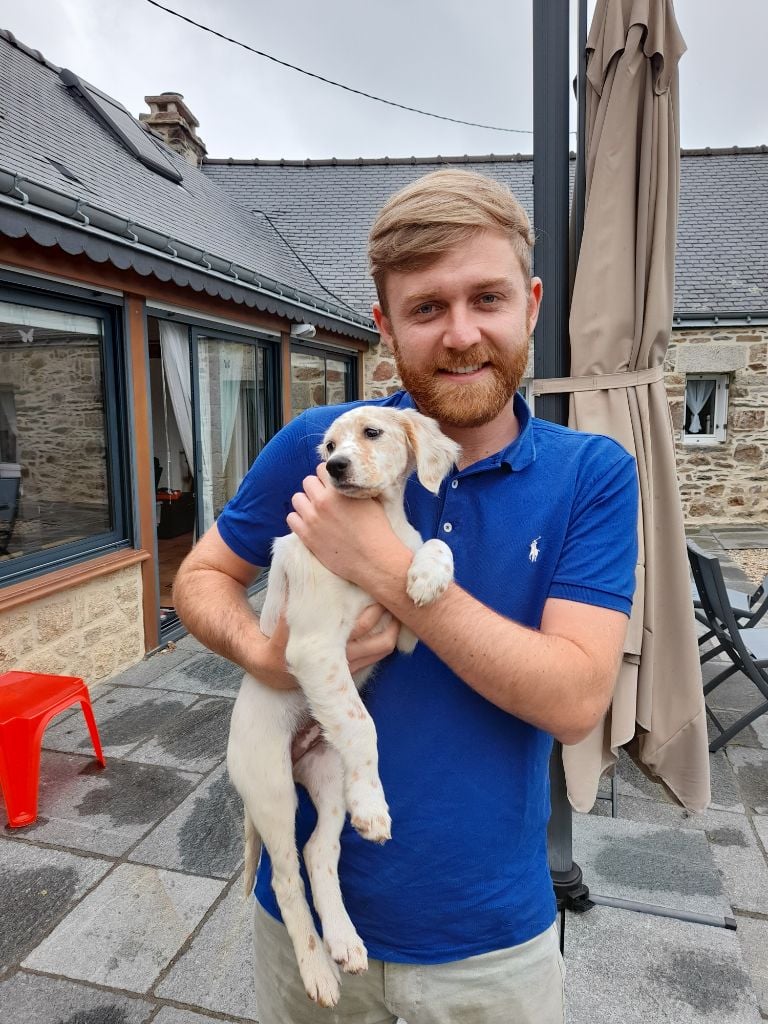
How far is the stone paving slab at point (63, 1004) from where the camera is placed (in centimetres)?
242

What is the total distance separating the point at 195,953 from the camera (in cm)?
273

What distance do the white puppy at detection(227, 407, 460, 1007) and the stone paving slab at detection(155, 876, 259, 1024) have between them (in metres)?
1.16

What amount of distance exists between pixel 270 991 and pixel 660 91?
8.99 ft

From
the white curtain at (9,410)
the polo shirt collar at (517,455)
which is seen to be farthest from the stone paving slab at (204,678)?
the polo shirt collar at (517,455)

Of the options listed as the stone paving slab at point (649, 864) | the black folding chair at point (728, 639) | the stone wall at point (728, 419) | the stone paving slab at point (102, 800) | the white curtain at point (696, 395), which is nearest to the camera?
the stone paving slab at point (649, 864)

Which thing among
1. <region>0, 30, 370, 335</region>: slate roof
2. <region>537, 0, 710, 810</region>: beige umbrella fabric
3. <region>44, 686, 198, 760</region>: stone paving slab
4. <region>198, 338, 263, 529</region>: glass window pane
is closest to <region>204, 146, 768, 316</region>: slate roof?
<region>0, 30, 370, 335</region>: slate roof

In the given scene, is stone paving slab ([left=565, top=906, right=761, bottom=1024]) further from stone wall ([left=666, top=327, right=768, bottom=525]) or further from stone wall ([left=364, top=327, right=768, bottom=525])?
stone wall ([left=666, top=327, right=768, bottom=525])

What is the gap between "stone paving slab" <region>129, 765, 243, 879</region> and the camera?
3.27 m

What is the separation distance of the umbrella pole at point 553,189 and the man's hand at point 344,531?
1.33 metres

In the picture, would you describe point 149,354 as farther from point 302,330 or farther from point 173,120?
point 173,120

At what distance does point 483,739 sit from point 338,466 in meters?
0.60

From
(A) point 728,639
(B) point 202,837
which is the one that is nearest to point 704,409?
(A) point 728,639

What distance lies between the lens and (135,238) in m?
5.12

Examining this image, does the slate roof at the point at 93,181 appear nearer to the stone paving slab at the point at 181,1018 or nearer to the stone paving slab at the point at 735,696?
the stone paving slab at the point at 181,1018
